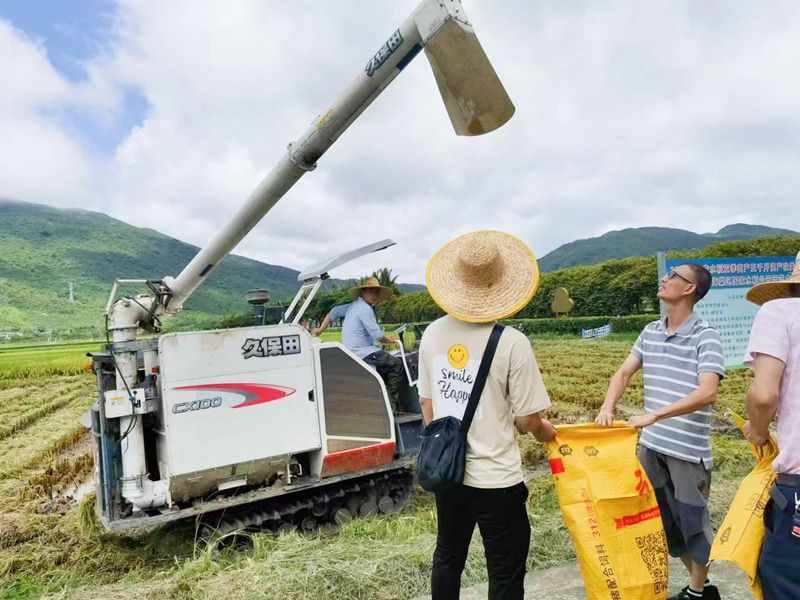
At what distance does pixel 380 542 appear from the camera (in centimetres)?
404

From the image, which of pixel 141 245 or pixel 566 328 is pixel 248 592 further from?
pixel 141 245

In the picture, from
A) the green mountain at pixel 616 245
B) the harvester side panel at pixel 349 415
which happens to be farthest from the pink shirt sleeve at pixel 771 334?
the green mountain at pixel 616 245

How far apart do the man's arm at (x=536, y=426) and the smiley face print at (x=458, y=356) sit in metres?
0.31

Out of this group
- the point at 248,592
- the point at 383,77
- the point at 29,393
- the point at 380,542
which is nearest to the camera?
the point at 248,592

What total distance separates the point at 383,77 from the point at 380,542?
10.4 ft

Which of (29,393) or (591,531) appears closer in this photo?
(591,531)

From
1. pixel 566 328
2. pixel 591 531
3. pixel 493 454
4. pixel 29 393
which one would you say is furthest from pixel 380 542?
pixel 566 328

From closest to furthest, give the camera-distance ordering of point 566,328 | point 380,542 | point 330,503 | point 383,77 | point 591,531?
point 591,531, point 383,77, point 380,542, point 330,503, point 566,328

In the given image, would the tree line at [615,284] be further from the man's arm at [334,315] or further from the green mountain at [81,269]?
the green mountain at [81,269]

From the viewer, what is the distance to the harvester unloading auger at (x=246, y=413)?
4.28m

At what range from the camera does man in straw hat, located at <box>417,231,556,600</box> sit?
2.22 m

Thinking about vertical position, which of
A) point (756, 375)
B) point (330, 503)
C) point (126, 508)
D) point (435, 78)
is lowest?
point (330, 503)

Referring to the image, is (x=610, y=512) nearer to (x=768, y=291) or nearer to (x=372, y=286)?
(x=768, y=291)

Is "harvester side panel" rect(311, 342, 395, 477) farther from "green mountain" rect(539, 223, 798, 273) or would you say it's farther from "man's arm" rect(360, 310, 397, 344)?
"green mountain" rect(539, 223, 798, 273)
